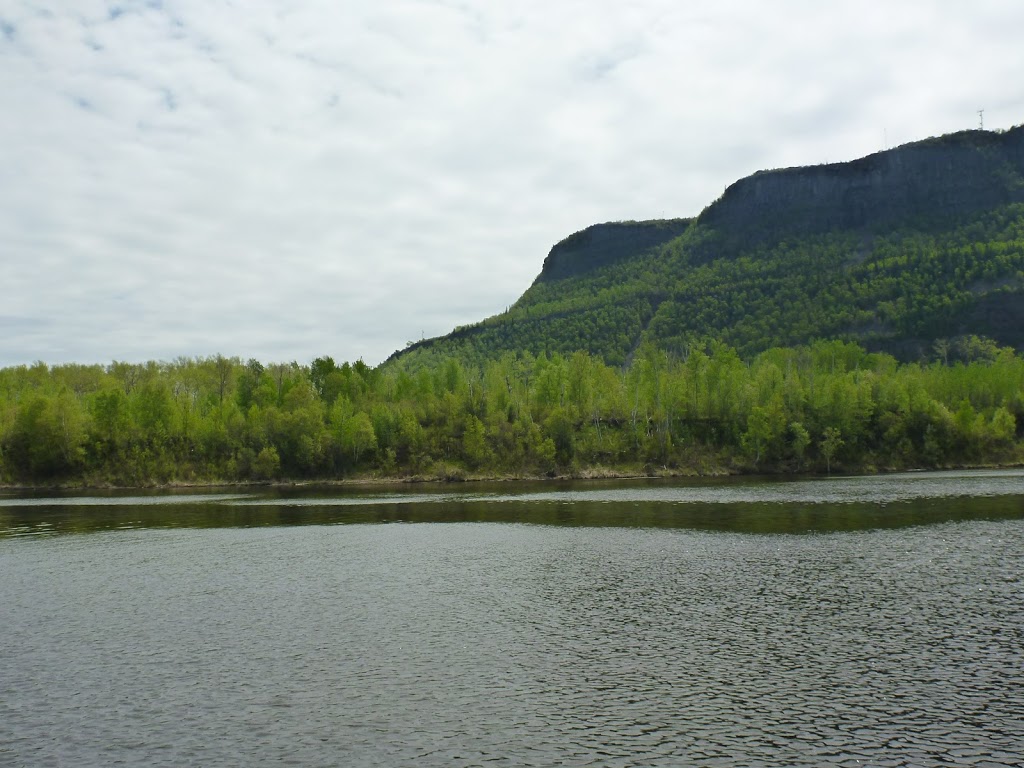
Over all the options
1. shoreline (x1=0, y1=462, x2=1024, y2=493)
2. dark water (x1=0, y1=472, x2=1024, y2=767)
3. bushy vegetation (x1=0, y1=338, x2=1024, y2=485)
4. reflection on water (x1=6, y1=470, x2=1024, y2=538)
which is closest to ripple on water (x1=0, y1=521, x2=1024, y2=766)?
dark water (x1=0, y1=472, x2=1024, y2=767)

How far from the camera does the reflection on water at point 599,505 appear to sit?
2685 inches

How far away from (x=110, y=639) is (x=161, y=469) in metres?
126

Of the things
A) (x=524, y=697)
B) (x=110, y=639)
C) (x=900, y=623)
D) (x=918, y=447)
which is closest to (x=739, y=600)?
(x=900, y=623)

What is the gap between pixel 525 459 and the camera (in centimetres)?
14638

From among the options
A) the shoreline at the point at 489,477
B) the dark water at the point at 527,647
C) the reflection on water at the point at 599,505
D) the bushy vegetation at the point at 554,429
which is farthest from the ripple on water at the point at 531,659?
the bushy vegetation at the point at 554,429

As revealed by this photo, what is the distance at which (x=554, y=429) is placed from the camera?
14612 centimetres

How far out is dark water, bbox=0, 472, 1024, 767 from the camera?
69.2 feet

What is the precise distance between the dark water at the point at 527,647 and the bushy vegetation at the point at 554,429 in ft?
267

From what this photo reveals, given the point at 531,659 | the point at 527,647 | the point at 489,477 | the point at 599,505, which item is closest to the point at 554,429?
the point at 489,477

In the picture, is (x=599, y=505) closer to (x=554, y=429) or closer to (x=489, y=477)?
(x=554, y=429)

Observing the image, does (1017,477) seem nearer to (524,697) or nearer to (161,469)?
(524,697)

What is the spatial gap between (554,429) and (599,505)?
60228mm

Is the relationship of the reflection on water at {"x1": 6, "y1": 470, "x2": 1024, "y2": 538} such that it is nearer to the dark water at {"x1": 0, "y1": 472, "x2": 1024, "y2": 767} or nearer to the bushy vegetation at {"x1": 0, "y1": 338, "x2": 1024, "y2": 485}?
the dark water at {"x1": 0, "y1": 472, "x2": 1024, "y2": 767}

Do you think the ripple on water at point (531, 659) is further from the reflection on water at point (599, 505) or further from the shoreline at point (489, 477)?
the shoreline at point (489, 477)
